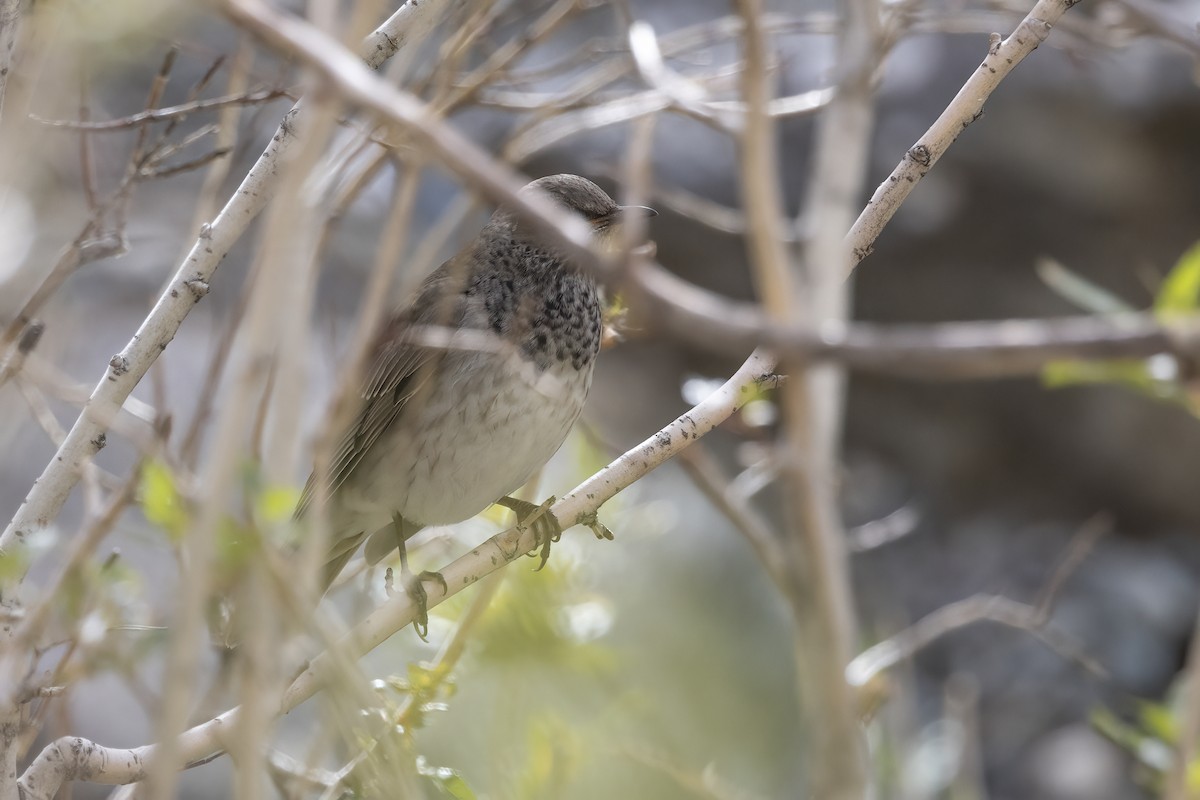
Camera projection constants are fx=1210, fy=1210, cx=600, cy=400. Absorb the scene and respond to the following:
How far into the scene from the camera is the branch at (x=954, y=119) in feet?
7.14

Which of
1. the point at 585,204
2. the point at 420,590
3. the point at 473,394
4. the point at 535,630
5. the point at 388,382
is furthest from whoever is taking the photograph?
the point at 585,204

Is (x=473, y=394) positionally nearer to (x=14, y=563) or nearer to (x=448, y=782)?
(x=448, y=782)

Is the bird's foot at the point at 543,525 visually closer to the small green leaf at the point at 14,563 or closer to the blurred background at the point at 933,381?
the small green leaf at the point at 14,563

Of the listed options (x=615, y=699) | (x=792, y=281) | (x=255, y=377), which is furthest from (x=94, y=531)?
(x=615, y=699)

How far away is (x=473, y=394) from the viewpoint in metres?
3.23

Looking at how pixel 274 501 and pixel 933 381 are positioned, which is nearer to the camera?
pixel 274 501

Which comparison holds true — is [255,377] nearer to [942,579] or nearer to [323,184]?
[323,184]

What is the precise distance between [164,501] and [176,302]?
89 cm

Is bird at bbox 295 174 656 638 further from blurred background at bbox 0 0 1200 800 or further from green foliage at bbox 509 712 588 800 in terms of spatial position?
blurred background at bbox 0 0 1200 800

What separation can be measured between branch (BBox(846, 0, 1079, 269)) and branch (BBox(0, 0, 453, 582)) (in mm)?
863

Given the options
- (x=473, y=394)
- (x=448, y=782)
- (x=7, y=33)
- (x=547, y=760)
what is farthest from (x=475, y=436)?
(x=7, y=33)

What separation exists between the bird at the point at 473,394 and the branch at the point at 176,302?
2.86ft

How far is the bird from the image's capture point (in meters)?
3.20

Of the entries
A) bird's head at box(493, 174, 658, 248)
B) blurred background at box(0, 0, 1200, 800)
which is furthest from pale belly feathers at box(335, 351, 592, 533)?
blurred background at box(0, 0, 1200, 800)
